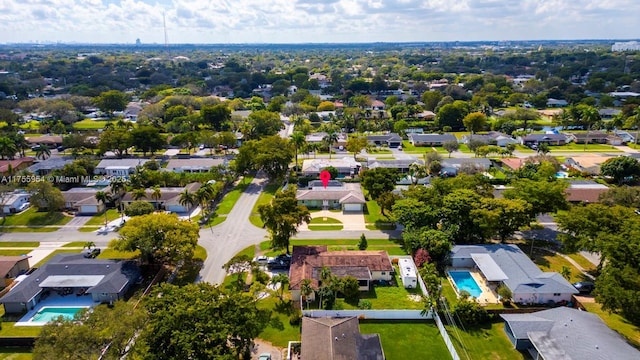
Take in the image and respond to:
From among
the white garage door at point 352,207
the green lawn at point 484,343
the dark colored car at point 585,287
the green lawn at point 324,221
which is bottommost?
the green lawn at point 324,221

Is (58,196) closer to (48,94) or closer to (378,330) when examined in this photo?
(378,330)

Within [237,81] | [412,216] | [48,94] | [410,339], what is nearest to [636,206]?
[412,216]

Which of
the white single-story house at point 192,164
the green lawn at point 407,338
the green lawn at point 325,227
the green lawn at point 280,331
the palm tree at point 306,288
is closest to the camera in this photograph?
the green lawn at point 407,338

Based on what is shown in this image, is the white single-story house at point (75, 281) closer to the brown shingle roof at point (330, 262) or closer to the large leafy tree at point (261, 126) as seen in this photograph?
the brown shingle roof at point (330, 262)

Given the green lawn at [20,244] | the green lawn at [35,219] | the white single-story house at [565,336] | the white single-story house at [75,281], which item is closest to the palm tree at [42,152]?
the green lawn at [35,219]

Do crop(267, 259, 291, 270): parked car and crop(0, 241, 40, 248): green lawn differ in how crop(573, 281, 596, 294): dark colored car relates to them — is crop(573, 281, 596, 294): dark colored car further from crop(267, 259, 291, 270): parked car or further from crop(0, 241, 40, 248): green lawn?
crop(0, 241, 40, 248): green lawn

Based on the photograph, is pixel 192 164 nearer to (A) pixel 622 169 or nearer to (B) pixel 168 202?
(B) pixel 168 202

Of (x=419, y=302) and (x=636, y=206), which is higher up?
(x=636, y=206)

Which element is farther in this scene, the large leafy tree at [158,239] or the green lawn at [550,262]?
the green lawn at [550,262]
